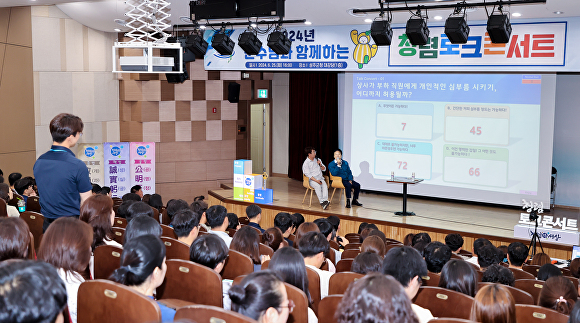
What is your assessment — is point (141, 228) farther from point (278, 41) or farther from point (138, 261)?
point (278, 41)

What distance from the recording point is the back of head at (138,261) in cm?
201

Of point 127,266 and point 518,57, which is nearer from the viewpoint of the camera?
point 127,266

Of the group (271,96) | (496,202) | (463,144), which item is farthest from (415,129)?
(271,96)

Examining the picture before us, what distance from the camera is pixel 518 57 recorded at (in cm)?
723

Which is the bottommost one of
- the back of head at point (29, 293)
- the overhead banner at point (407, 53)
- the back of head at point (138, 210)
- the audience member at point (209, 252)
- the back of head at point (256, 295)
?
the back of head at point (138, 210)

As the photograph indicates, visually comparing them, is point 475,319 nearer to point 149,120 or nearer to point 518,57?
point 518,57

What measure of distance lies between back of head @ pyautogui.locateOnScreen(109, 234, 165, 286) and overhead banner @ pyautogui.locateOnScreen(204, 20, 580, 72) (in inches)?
259

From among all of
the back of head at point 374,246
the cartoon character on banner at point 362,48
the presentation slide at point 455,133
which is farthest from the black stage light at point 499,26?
the back of head at point 374,246

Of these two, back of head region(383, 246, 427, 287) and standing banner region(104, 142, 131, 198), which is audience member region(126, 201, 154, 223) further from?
standing banner region(104, 142, 131, 198)

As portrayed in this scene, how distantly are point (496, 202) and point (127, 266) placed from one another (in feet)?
24.5

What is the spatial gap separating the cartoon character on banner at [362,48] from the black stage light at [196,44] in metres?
2.38

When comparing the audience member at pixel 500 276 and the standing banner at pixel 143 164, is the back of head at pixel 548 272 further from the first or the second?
the standing banner at pixel 143 164

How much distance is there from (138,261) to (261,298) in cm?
55

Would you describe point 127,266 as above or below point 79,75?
below
